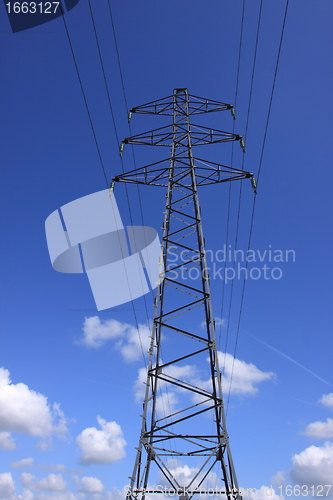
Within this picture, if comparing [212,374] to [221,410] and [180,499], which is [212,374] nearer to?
[221,410]

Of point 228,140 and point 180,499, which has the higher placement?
point 228,140

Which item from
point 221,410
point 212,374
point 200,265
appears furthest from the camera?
point 200,265

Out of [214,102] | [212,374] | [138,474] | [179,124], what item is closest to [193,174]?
[179,124]

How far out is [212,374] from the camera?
1109 cm

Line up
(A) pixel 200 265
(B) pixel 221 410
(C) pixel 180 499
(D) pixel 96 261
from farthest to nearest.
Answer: (D) pixel 96 261 < (A) pixel 200 265 < (B) pixel 221 410 < (C) pixel 180 499

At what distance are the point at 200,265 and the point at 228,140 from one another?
740 centimetres

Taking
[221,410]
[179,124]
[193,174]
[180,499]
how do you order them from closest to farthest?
[180,499], [221,410], [193,174], [179,124]

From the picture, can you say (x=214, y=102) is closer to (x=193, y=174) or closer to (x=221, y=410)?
(x=193, y=174)

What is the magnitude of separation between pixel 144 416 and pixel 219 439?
2295 millimetres

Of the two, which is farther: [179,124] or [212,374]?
[179,124]

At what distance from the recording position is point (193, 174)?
1485 centimetres

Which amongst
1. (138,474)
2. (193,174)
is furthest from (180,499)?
(193,174)

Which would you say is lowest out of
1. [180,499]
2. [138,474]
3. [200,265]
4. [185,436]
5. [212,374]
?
[180,499]

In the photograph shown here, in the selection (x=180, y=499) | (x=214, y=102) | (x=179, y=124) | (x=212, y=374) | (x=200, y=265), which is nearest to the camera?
(x=180, y=499)
